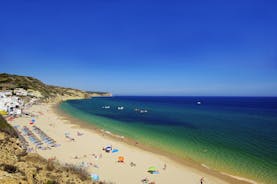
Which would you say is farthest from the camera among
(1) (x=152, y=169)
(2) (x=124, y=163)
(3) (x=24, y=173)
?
(2) (x=124, y=163)

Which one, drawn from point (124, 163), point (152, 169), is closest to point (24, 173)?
point (152, 169)

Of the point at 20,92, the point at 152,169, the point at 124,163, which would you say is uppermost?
the point at 20,92

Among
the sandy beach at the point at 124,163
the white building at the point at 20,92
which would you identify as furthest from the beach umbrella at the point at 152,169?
the white building at the point at 20,92

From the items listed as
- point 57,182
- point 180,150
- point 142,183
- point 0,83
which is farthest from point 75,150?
point 0,83

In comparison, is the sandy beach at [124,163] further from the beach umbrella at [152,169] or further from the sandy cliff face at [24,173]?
the sandy cliff face at [24,173]

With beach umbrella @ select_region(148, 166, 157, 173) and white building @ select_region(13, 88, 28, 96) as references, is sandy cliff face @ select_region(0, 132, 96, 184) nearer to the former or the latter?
beach umbrella @ select_region(148, 166, 157, 173)

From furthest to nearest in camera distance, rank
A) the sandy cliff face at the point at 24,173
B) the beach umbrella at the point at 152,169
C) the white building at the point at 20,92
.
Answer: the white building at the point at 20,92 < the beach umbrella at the point at 152,169 < the sandy cliff face at the point at 24,173

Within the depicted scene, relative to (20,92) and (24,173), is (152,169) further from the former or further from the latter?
(20,92)

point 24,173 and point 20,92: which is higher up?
point 20,92

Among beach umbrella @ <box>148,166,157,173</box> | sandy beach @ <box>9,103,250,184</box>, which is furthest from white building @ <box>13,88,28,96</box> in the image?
beach umbrella @ <box>148,166,157,173</box>

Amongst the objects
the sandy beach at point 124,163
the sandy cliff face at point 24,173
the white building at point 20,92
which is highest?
the white building at point 20,92

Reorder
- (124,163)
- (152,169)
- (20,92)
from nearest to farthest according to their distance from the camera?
1. (152,169)
2. (124,163)
3. (20,92)

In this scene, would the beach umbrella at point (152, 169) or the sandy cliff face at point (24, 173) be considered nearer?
the sandy cliff face at point (24, 173)
